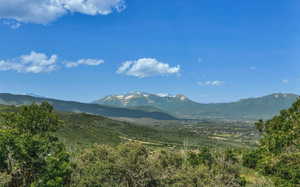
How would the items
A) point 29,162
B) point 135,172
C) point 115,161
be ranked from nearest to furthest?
1. point 29,162
2. point 135,172
3. point 115,161

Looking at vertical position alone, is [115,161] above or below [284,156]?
below

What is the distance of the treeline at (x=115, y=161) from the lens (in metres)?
36.7

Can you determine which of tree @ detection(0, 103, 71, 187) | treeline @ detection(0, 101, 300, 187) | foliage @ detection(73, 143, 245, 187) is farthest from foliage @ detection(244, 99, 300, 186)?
tree @ detection(0, 103, 71, 187)

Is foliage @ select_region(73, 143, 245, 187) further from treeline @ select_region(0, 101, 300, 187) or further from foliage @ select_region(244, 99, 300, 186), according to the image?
foliage @ select_region(244, 99, 300, 186)

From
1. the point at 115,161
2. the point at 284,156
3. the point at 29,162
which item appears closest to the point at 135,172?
the point at 115,161

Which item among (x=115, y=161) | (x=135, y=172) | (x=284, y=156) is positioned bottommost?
(x=135, y=172)

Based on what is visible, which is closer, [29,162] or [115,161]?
[29,162]

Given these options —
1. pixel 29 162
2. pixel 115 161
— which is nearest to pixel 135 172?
pixel 115 161

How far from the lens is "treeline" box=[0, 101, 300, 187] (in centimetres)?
3672

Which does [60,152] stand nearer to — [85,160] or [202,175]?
[85,160]

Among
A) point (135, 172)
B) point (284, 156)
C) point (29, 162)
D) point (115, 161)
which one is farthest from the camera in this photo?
point (115, 161)

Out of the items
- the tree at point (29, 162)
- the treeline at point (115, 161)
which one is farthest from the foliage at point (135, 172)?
the tree at point (29, 162)

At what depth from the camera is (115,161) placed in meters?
49.0

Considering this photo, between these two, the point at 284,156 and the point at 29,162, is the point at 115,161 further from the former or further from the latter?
the point at 284,156
